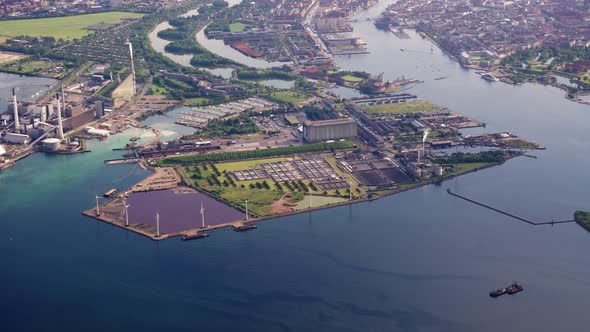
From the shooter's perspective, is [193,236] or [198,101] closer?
[193,236]

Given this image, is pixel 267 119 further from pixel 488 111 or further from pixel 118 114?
pixel 488 111

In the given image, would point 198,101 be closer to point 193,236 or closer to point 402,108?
point 402,108

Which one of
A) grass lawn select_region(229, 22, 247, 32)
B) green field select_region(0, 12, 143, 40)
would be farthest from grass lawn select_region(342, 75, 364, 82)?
green field select_region(0, 12, 143, 40)

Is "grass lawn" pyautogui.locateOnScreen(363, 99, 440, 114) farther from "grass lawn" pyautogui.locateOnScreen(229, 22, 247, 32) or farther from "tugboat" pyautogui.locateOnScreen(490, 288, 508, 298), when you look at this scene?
"grass lawn" pyautogui.locateOnScreen(229, 22, 247, 32)

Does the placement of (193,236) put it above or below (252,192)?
below

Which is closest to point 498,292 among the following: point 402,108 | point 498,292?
point 498,292

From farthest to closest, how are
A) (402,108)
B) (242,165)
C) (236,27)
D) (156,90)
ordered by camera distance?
(236,27) < (156,90) < (402,108) < (242,165)

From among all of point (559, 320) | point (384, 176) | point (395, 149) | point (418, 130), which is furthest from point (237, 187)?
point (559, 320)
